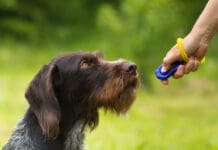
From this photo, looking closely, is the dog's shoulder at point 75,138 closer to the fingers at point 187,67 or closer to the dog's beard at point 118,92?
the dog's beard at point 118,92

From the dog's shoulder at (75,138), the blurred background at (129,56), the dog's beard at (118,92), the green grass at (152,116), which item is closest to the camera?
the dog's beard at (118,92)

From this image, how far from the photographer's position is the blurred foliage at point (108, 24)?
14.1 meters

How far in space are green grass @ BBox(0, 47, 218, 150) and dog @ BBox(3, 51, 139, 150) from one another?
56cm

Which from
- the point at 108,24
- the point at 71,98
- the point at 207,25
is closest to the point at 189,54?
the point at 207,25

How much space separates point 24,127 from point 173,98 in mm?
9738

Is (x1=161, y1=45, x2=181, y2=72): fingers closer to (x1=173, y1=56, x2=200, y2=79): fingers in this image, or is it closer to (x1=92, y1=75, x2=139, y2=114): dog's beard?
(x1=173, y1=56, x2=200, y2=79): fingers

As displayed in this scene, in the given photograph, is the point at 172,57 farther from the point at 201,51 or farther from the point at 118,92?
the point at 118,92

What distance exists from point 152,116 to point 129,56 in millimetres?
2367

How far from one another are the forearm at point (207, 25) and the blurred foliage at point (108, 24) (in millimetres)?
5800

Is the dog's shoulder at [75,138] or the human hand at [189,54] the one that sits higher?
the dog's shoulder at [75,138]

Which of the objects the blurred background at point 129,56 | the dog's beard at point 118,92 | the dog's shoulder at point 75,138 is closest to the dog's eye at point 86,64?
the dog's beard at point 118,92

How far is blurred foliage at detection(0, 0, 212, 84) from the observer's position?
1406 cm

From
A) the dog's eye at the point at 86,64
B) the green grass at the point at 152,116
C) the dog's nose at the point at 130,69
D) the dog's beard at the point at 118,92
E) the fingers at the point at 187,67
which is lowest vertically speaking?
the fingers at the point at 187,67

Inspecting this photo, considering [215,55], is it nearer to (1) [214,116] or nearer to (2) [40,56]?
(1) [214,116]
